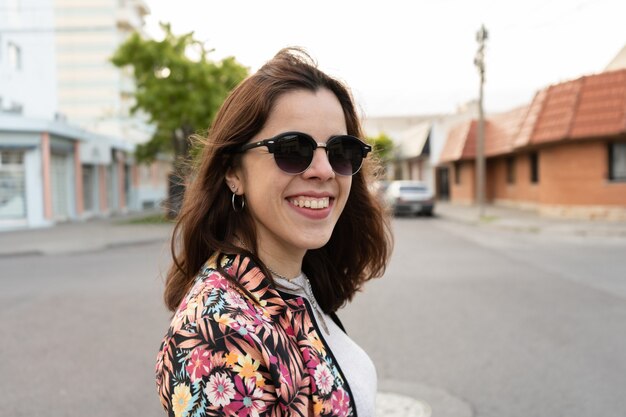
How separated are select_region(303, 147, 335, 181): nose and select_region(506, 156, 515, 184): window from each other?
28609 millimetres

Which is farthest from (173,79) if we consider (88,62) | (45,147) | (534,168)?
(88,62)

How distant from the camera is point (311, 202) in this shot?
1.49 m

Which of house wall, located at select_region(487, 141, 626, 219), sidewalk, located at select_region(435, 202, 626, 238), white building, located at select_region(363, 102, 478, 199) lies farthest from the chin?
white building, located at select_region(363, 102, 478, 199)

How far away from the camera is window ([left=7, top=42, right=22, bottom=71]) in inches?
981

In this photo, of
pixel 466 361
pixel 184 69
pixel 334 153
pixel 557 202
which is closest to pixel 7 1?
pixel 184 69

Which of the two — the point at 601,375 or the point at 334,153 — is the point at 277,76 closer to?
the point at 334,153

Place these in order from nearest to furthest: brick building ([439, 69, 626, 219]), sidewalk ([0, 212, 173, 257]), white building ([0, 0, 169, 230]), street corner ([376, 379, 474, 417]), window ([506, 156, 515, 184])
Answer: street corner ([376, 379, 474, 417]) → sidewalk ([0, 212, 173, 257]) → brick building ([439, 69, 626, 219]) → white building ([0, 0, 169, 230]) → window ([506, 156, 515, 184])

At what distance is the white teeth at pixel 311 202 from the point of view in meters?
1.48

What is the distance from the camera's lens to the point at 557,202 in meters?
20.6

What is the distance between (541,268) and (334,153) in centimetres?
944

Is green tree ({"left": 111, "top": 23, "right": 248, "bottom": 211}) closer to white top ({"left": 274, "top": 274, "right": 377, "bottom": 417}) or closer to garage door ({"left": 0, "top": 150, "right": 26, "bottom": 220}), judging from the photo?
garage door ({"left": 0, "top": 150, "right": 26, "bottom": 220})

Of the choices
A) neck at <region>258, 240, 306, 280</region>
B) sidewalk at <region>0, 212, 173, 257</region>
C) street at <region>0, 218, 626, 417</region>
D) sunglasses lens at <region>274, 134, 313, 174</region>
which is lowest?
street at <region>0, 218, 626, 417</region>

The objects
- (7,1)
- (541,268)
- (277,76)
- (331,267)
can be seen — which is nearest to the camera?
(277,76)

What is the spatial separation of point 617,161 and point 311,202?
20507mm
